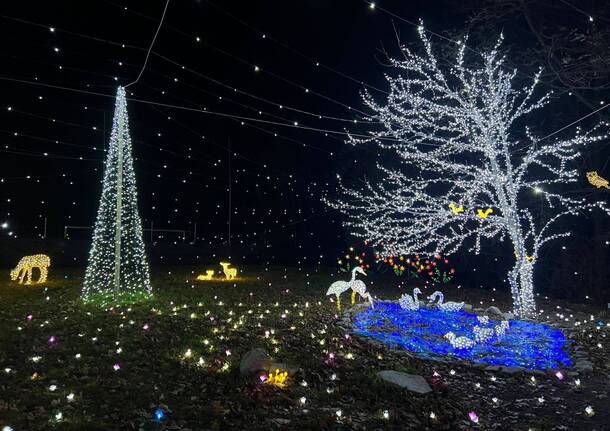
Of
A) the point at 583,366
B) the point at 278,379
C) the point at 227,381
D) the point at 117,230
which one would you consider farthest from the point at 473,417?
the point at 117,230

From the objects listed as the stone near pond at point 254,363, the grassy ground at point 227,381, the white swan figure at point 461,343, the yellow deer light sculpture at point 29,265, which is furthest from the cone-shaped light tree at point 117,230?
the white swan figure at point 461,343

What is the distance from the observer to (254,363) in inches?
219

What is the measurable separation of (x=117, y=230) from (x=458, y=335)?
7677 millimetres

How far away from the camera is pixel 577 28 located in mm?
10531

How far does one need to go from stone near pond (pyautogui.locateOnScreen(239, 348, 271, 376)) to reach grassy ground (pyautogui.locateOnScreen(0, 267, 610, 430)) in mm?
140

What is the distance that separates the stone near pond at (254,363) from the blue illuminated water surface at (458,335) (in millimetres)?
2874

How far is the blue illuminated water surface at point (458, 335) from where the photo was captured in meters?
7.30

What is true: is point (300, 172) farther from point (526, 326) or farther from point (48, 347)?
point (48, 347)

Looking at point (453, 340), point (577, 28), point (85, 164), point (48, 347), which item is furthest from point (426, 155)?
point (85, 164)

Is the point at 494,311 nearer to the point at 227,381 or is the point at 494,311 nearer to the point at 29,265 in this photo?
the point at 227,381

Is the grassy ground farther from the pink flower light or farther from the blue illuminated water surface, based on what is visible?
the blue illuminated water surface

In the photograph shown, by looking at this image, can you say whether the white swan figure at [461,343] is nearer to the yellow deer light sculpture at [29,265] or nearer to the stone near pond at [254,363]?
the stone near pond at [254,363]

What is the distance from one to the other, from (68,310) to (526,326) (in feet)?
29.5

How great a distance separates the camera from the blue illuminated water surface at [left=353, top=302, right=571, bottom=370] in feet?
24.0
